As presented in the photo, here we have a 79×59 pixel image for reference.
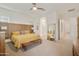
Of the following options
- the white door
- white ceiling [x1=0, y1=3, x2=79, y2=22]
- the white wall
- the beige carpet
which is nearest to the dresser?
the beige carpet

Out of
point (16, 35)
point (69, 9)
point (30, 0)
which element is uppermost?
point (30, 0)

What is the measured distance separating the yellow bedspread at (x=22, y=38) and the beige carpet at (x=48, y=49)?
0.11 metres

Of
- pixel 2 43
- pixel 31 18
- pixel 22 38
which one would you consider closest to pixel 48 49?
pixel 22 38

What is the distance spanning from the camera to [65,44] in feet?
5.96

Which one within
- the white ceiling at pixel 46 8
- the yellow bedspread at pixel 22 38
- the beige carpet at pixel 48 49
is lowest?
the beige carpet at pixel 48 49

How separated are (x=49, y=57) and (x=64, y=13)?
2.32ft

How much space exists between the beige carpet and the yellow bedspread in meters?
0.11

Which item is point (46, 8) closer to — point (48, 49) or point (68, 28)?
point (68, 28)

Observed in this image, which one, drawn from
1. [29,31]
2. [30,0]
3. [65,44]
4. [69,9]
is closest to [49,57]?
[65,44]

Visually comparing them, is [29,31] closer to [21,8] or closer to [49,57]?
[21,8]

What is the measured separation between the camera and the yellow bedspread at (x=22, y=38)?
180cm

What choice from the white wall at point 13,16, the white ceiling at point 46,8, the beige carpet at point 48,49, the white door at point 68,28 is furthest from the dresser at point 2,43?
the white door at point 68,28

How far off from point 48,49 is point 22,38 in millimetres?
430

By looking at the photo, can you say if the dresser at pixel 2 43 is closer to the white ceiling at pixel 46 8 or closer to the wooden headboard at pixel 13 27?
the wooden headboard at pixel 13 27
